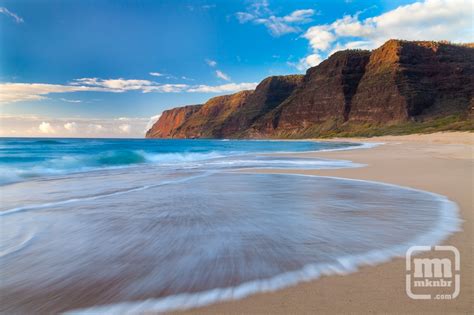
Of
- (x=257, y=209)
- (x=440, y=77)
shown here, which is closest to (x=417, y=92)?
(x=440, y=77)

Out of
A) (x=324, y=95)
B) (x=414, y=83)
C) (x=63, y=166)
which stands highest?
(x=324, y=95)

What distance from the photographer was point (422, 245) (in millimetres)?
3545

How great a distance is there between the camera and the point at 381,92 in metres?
89.4

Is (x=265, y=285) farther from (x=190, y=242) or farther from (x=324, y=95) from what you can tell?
(x=324, y=95)

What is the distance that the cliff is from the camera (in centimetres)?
8169

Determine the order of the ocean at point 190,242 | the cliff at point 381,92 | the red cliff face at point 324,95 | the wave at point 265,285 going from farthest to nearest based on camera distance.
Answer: the red cliff face at point 324,95 < the cliff at point 381,92 < the ocean at point 190,242 < the wave at point 265,285

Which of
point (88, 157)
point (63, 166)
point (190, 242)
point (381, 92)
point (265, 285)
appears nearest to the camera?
point (265, 285)

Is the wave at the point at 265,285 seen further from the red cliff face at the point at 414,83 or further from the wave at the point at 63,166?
the red cliff face at the point at 414,83

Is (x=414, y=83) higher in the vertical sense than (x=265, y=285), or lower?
higher

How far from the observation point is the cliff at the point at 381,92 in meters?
81.7

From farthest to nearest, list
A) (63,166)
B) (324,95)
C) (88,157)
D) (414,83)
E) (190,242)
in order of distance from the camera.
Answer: (324,95), (414,83), (88,157), (63,166), (190,242)

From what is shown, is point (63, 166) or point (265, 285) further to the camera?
point (63, 166)

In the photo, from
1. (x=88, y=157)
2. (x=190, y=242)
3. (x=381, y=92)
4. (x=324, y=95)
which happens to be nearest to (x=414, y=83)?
(x=381, y=92)

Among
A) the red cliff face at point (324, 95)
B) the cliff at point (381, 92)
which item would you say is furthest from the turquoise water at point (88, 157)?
the red cliff face at point (324, 95)
